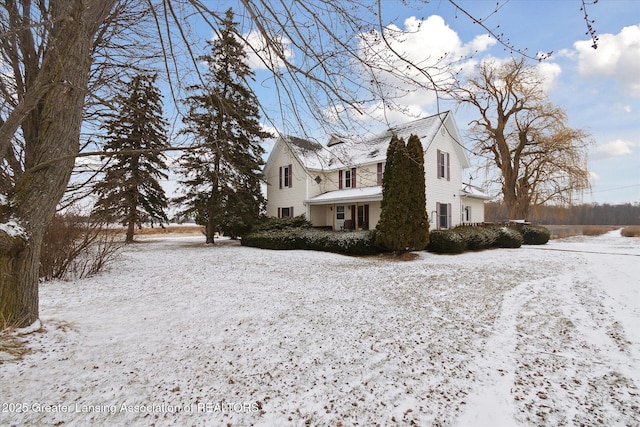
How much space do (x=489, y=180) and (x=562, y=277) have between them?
61.4ft

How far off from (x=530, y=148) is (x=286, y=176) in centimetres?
1935

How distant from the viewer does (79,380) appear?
8.71 feet

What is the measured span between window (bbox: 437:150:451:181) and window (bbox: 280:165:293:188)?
9.34 meters

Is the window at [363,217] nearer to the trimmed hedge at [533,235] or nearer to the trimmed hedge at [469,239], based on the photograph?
the trimmed hedge at [469,239]

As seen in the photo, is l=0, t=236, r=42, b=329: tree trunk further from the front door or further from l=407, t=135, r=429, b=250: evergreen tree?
the front door

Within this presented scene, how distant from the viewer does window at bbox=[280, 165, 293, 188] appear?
65.9 feet

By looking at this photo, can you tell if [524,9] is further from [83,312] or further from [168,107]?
[83,312]

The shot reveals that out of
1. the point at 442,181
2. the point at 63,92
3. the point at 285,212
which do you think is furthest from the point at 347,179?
the point at 63,92

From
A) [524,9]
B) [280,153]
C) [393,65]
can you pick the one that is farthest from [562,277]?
[280,153]

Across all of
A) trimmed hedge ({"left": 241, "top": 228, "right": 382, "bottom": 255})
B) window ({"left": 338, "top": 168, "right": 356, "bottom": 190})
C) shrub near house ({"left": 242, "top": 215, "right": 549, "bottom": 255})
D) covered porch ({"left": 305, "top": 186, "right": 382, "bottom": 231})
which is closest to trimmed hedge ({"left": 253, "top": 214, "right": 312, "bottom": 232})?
shrub near house ({"left": 242, "top": 215, "right": 549, "bottom": 255})

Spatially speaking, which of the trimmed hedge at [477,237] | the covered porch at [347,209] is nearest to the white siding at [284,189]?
the covered porch at [347,209]

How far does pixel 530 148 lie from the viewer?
2319cm

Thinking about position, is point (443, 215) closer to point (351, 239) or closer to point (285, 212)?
point (351, 239)

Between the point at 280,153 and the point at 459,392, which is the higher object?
the point at 280,153
